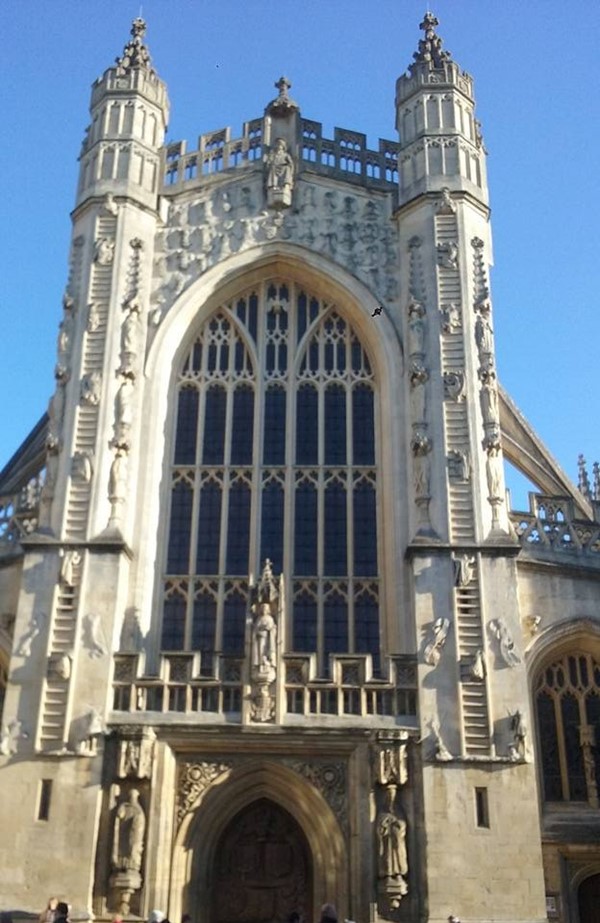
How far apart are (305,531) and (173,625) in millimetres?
2970

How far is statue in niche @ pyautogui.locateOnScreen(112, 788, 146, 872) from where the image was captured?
49.7 ft

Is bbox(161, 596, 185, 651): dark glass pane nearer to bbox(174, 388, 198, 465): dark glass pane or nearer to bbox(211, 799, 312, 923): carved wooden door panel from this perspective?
bbox(174, 388, 198, 465): dark glass pane

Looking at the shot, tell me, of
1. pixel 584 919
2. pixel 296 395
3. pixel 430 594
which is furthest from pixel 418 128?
pixel 584 919

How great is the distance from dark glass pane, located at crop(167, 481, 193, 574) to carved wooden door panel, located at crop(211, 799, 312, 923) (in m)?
4.56

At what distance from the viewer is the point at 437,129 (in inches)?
856

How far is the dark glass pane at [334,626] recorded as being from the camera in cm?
1814

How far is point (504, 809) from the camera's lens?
15562mm

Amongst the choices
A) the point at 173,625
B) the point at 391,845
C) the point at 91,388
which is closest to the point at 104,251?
the point at 91,388

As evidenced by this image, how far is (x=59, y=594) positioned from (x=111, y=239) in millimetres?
7475

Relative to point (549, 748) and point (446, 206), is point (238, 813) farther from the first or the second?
point (446, 206)

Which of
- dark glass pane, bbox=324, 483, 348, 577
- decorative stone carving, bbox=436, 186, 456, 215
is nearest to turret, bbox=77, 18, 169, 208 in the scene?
decorative stone carving, bbox=436, 186, 456, 215

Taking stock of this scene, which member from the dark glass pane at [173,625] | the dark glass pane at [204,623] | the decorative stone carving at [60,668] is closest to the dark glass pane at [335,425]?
the dark glass pane at [204,623]

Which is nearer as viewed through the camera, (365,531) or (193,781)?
(193,781)

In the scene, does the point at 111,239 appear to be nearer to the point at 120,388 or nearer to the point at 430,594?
the point at 120,388
